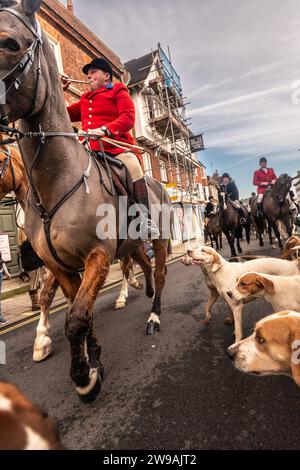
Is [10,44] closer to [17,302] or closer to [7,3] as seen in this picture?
Result: [7,3]

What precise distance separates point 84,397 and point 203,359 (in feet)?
4.27

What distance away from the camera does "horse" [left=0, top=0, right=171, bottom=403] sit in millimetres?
2070

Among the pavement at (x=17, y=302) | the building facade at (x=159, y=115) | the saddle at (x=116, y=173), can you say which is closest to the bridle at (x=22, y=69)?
the saddle at (x=116, y=173)

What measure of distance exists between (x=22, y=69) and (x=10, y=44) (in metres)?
0.16

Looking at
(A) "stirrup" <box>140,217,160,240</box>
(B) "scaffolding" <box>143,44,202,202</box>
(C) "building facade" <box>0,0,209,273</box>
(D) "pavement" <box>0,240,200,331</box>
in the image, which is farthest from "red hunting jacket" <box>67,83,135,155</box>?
(B) "scaffolding" <box>143,44,202,202</box>

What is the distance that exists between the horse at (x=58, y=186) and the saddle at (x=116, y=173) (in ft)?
0.36

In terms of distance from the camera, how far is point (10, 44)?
1.99 m

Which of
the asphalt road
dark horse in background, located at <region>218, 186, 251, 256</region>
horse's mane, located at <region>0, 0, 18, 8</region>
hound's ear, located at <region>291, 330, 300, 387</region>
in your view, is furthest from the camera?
dark horse in background, located at <region>218, 186, 251, 256</region>

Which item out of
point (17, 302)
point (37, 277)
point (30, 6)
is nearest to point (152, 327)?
point (30, 6)

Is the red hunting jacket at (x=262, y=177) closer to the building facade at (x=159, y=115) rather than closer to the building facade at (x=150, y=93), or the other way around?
the building facade at (x=150, y=93)

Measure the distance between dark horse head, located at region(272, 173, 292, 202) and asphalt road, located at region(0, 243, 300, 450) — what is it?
21.3 feet

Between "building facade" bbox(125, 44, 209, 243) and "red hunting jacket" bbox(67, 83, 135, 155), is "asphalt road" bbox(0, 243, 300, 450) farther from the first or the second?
"building facade" bbox(125, 44, 209, 243)

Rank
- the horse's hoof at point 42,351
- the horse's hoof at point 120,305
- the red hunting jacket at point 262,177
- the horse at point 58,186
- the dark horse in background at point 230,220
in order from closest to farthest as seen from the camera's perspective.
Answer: the horse at point 58,186, the horse's hoof at point 42,351, the horse's hoof at point 120,305, the dark horse in background at point 230,220, the red hunting jacket at point 262,177

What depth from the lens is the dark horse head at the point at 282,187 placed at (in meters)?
9.32
